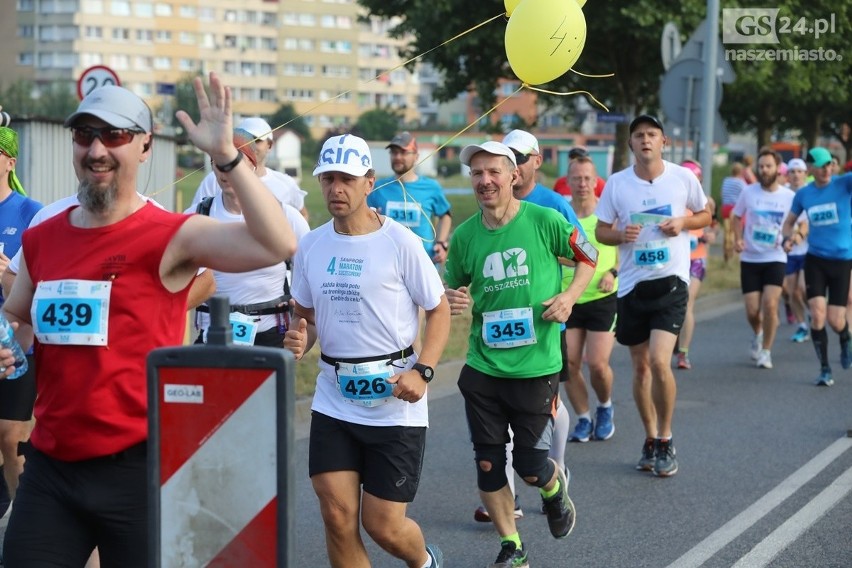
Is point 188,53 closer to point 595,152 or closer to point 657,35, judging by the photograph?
point 595,152

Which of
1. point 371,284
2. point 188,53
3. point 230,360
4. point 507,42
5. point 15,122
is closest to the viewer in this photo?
A: point 230,360

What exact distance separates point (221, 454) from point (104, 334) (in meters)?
0.69

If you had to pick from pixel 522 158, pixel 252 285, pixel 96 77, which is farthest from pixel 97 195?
pixel 96 77

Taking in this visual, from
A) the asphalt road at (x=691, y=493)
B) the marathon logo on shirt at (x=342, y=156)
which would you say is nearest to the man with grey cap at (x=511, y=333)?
the asphalt road at (x=691, y=493)

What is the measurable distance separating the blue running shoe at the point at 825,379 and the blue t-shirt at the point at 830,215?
109 cm

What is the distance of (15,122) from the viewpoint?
13.7 metres

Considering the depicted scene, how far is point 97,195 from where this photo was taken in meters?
3.82

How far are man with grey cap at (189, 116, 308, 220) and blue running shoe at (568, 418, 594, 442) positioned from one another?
2467 mm

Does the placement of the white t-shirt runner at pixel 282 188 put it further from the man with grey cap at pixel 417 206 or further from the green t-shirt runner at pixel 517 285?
the green t-shirt runner at pixel 517 285

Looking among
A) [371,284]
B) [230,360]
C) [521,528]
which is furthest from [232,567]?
[521,528]

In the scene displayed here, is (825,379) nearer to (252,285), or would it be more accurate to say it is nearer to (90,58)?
(252,285)

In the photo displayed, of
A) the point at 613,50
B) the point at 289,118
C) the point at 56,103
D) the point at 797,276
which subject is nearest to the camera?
the point at 797,276

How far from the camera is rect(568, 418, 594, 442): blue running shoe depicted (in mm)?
9578

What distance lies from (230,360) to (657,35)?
2690cm
